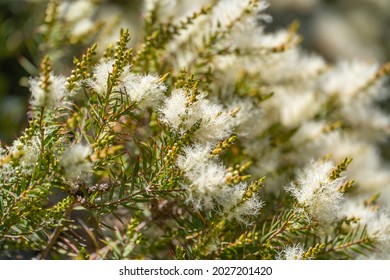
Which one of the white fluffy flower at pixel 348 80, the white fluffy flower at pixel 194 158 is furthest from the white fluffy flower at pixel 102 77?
the white fluffy flower at pixel 348 80

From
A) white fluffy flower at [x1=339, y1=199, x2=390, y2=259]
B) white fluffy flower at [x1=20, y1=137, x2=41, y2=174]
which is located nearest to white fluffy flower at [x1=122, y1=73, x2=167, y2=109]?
white fluffy flower at [x1=20, y1=137, x2=41, y2=174]

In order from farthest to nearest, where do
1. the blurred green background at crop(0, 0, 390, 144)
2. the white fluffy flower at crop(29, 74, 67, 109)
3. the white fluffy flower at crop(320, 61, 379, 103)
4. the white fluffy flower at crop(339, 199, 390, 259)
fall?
the blurred green background at crop(0, 0, 390, 144), the white fluffy flower at crop(320, 61, 379, 103), the white fluffy flower at crop(339, 199, 390, 259), the white fluffy flower at crop(29, 74, 67, 109)

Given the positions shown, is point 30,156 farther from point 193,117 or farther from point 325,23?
point 325,23

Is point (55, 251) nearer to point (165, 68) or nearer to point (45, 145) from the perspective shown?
point (45, 145)

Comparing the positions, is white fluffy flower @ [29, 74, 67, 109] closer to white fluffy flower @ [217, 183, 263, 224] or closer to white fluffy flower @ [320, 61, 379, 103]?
white fluffy flower @ [217, 183, 263, 224]

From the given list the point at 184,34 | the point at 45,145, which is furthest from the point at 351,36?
the point at 45,145

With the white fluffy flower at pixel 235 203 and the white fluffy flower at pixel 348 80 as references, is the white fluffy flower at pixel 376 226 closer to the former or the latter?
the white fluffy flower at pixel 235 203

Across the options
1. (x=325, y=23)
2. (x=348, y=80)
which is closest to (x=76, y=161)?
(x=348, y=80)
